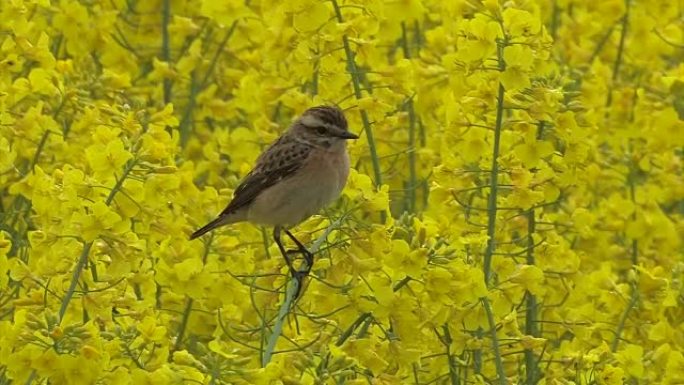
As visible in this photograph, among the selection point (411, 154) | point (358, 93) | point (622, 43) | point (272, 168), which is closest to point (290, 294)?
point (272, 168)

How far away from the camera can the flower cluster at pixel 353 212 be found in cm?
445

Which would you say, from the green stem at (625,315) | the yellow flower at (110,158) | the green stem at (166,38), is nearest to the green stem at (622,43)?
the green stem at (166,38)

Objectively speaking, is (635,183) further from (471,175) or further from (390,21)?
(471,175)

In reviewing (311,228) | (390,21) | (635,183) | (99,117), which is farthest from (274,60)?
(635,183)

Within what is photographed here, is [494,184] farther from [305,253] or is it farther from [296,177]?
[296,177]

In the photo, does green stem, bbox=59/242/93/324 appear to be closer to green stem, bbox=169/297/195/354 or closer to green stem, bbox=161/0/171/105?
green stem, bbox=169/297/195/354

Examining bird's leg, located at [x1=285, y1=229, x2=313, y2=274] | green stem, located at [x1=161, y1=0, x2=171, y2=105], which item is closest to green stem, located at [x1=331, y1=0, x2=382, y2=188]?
bird's leg, located at [x1=285, y1=229, x2=313, y2=274]

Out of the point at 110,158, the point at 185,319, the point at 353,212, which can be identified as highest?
the point at 110,158

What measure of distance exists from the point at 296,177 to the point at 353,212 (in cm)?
73

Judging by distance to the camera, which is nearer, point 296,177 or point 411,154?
point 296,177

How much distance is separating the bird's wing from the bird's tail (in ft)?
0.20

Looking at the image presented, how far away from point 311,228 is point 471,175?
1.97 feet

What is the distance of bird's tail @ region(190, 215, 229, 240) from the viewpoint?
5.25 metres

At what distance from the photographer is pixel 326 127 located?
5.39 meters
